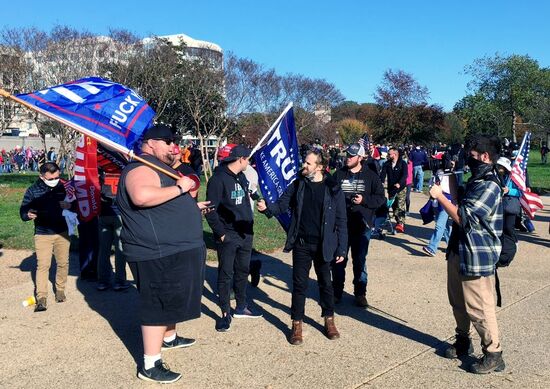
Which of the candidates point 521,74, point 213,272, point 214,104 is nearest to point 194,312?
point 213,272

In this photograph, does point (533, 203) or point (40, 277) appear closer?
point (40, 277)

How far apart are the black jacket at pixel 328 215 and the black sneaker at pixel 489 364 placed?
1.48 metres

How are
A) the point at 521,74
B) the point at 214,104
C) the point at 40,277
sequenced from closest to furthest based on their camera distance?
1. the point at 40,277
2. the point at 214,104
3. the point at 521,74

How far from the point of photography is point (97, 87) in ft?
16.4

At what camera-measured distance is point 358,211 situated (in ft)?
19.6

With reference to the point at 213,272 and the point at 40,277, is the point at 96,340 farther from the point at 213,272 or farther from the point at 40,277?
the point at 213,272

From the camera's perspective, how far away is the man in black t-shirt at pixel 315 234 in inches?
191

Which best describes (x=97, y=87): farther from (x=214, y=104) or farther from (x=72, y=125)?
(x=214, y=104)

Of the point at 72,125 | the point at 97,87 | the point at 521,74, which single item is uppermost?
the point at 521,74

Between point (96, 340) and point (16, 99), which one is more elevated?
point (16, 99)

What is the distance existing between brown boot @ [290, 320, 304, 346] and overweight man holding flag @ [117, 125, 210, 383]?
1.05 metres

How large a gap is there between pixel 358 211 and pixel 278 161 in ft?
3.49

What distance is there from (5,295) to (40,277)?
0.93 m

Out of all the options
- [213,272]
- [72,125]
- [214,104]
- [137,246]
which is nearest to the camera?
[137,246]
